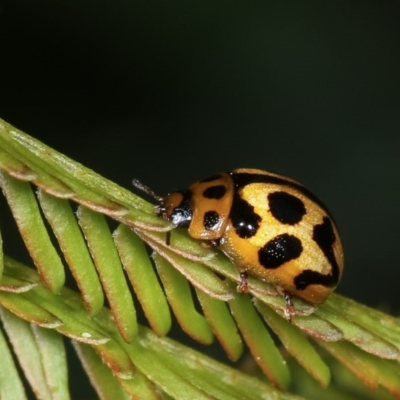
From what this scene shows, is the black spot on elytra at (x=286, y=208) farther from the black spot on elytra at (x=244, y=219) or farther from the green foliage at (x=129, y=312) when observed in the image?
the green foliage at (x=129, y=312)

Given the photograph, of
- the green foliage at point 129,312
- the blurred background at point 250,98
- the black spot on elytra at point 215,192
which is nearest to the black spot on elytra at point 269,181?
the black spot on elytra at point 215,192

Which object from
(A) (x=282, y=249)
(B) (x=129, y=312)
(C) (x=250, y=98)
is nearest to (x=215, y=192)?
(A) (x=282, y=249)

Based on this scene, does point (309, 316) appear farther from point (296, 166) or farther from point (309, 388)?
point (296, 166)

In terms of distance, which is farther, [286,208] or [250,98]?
[250,98]

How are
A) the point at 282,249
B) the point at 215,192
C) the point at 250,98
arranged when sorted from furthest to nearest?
the point at 250,98
the point at 215,192
the point at 282,249

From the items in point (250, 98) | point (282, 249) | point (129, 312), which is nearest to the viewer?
point (129, 312)

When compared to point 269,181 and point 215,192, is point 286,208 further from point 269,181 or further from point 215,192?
point 215,192
